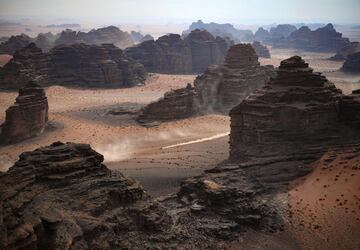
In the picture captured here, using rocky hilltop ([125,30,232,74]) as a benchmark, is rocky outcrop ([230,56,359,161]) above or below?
above

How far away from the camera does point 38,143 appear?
56.0m

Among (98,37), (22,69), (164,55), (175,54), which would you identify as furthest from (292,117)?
(98,37)

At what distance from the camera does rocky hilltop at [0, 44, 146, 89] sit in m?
95.0

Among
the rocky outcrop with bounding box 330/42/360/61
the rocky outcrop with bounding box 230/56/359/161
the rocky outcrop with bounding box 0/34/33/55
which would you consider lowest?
the rocky outcrop with bounding box 330/42/360/61

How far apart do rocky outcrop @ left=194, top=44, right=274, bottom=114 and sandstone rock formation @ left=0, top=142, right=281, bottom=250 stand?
4255 centimetres

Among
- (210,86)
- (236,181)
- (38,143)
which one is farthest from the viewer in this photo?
(210,86)

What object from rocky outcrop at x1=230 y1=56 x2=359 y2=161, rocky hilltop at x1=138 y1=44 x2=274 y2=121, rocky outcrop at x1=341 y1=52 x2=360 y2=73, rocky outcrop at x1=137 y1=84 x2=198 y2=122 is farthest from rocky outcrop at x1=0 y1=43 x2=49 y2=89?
rocky outcrop at x1=341 y1=52 x2=360 y2=73

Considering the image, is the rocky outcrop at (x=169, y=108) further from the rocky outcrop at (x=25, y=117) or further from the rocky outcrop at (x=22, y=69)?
the rocky outcrop at (x=22, y=69)

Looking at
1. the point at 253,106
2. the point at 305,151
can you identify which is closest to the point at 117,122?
the point at 253,106

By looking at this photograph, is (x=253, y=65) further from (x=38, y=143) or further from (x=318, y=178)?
(x=318, y=178)

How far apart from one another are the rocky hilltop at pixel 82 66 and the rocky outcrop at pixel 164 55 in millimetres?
21763

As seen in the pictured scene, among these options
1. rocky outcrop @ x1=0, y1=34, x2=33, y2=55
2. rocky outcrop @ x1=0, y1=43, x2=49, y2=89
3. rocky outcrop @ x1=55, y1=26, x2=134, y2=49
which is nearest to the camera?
rocky outcrop @ x1=0, y1=43, x2=49, y2=89

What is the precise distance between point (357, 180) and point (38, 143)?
3812 centimetres

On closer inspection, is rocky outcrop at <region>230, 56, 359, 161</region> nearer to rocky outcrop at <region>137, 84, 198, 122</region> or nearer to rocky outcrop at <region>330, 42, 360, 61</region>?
→ rocky outcrop at <region>137, 84, 198, 122</region>
